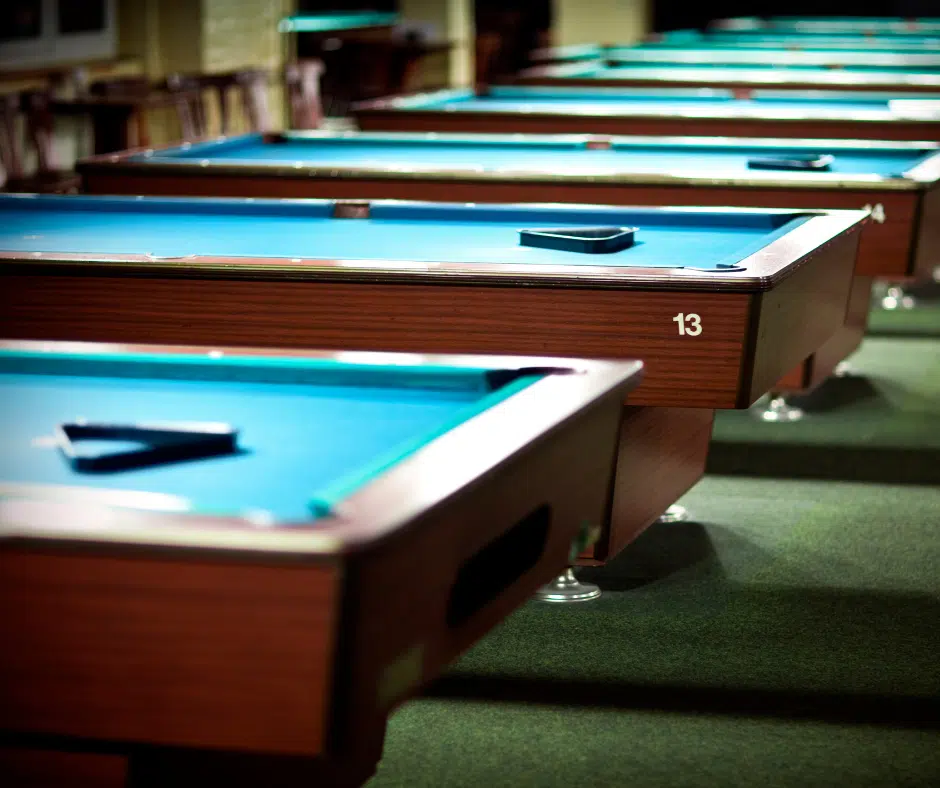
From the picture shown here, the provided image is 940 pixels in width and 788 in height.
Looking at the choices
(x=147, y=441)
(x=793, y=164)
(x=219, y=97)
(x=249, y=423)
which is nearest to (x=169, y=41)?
(x=219, y=97)

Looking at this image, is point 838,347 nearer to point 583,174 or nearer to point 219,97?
point 583,174

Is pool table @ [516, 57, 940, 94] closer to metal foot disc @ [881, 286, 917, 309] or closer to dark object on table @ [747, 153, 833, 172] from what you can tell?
metal foot disc @ [881, 286, 917, 309]

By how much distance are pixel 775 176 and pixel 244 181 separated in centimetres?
138

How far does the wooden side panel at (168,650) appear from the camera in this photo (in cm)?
136

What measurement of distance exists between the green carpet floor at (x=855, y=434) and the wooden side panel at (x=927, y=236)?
1.65 ft

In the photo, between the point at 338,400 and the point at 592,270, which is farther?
the point at 592,270

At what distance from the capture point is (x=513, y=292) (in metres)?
2.75

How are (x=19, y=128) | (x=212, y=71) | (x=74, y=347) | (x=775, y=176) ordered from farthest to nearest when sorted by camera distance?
(x=212, y=71)
(x=19, y=128)
(x=775, y=176)
(x=74, y=347)

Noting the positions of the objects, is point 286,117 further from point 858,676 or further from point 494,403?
point 494,403

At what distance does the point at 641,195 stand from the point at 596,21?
10687 mm

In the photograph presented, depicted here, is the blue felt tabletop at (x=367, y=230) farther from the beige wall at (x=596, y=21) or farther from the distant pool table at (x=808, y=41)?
the beige wall at (x=596, y=21)

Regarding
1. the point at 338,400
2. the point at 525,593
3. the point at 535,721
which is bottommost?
the point at 535,721

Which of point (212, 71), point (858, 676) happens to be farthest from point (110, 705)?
point (212, 71)

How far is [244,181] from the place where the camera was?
13.7 ft
